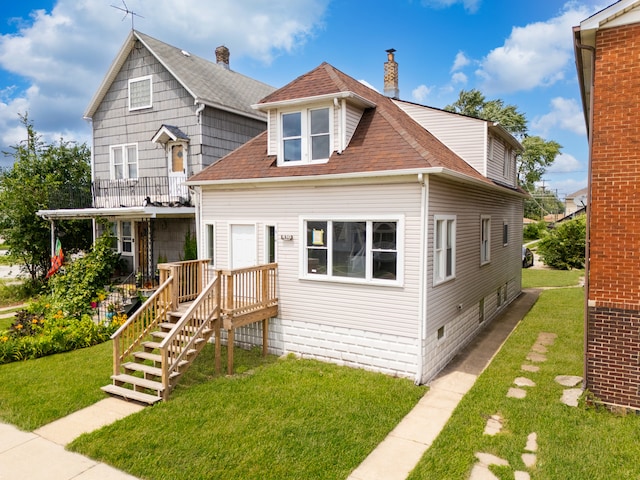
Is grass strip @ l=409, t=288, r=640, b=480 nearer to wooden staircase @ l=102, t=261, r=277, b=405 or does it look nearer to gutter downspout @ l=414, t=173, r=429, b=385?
gutter downspout @ l=414, t=173, r=429, b=385

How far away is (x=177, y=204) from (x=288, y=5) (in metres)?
7.01

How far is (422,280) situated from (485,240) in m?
5.95

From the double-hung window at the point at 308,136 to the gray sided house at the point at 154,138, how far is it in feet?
17.7

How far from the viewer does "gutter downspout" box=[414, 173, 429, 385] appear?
8.62 metres

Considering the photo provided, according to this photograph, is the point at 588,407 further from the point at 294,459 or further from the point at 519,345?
the point at 294,459

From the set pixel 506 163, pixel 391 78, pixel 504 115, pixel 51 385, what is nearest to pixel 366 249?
pixel 51 385

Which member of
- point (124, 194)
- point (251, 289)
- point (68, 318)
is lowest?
point (68, 318)

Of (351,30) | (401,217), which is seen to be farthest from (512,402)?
(351,30)

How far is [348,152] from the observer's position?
393 inches

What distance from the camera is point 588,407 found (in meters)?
7.14

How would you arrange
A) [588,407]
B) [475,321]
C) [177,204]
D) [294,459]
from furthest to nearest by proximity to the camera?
[177,204], [475,321], [588,407], [294,459]

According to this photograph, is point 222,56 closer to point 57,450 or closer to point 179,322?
point 179,322

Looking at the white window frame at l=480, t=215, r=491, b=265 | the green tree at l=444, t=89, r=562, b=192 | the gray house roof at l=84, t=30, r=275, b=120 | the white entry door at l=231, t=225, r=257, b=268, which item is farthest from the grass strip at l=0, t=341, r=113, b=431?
the green tree at l=444, t=89, r=562, b=192

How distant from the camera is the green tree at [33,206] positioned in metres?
18.0
